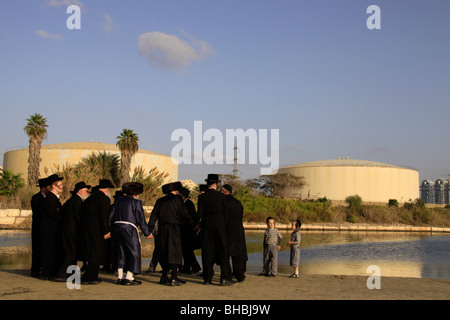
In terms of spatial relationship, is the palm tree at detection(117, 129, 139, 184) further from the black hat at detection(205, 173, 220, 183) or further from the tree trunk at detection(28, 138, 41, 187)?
the black hat at detection(205, 173, 220, 183)

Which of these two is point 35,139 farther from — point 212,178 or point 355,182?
point 355,182

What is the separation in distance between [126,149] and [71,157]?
618 inches

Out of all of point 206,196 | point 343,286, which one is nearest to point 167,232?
point 206,196

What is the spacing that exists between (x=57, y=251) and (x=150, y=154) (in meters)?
50.3

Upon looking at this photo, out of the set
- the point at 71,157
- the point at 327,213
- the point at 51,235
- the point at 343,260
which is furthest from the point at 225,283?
the point at 71,157

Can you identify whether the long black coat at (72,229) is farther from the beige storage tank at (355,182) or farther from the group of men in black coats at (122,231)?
the beige storage tank at (355,182)

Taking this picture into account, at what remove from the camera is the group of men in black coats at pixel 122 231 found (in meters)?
7.88

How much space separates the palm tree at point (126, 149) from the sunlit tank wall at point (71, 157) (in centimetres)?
1300

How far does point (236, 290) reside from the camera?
298 inches

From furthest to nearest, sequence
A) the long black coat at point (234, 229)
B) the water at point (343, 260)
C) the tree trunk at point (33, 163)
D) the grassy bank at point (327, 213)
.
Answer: the grassy bank at point (327, 213) < the tree trunk at point (33, 163) < the water at point (343, 260) < the long black coat at point (234, 229)

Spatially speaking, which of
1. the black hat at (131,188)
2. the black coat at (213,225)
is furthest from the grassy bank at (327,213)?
the black hat at (131,188)

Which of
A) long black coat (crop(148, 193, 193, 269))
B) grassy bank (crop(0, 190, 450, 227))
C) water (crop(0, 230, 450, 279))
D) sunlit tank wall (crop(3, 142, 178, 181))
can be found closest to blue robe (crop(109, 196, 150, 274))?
long black coat (crop(148, 193, 193, 269))

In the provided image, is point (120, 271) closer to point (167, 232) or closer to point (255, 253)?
point (167, 232)

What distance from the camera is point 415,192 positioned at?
83500 millimetres
